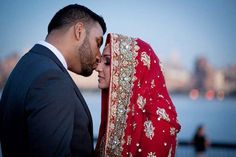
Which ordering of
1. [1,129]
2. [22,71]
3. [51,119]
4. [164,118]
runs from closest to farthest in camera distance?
1. [51,119]
2. [22,71]
3. [1,129]
4. [164,118]

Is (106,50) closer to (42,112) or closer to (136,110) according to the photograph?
(136,110)

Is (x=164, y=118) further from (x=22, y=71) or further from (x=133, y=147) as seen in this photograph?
(x=22, y=71)

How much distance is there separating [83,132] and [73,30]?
0.51 meters

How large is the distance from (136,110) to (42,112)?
858 millimetres

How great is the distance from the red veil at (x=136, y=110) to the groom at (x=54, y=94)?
302 mm

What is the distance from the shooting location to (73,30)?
2.08 metres

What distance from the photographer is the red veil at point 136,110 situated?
244 cm

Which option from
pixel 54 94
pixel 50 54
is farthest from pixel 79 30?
pixel 54 94

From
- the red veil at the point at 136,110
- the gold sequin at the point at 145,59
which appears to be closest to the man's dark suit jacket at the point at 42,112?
the red veil at the point at 136,110

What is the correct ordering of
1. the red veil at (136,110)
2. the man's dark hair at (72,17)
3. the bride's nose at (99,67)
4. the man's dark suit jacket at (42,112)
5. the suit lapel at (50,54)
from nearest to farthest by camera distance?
the man's dark suit jacket at (42,112) → the suit lapel at (50,54) → the man's dark hair at (72,17) → the red veil at (136,110) → the bride's nose at (99,67)

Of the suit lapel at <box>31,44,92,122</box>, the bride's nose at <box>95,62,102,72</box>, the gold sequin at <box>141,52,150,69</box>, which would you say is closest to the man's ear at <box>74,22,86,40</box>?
the suit lapel at <box>31,44,92,122</box>

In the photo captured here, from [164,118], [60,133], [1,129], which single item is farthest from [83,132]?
[164,118]

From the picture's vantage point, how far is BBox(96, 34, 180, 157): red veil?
244 centimetres

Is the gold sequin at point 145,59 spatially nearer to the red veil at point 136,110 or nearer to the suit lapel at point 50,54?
the red veil at point 136,110
